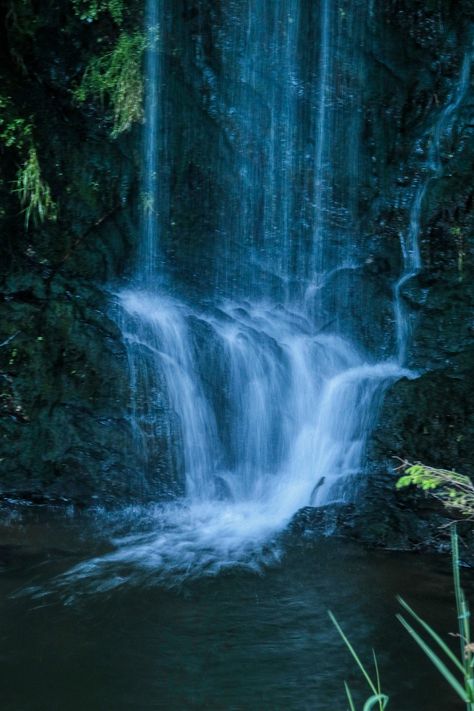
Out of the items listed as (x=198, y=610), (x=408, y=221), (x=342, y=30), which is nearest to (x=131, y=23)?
(x=342, y=30)

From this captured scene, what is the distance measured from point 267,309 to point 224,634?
10.4ft

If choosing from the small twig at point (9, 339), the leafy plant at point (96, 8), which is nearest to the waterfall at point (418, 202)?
the leafy plant at point (96, 8)

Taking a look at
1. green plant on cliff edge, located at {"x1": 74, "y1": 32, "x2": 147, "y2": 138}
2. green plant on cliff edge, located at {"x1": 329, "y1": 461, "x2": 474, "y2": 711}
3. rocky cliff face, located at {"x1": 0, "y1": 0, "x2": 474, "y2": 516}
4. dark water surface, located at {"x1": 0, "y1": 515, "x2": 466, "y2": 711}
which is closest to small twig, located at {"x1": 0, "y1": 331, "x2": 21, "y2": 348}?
rocky cliff face, located at {"x1": 0, "y1": 0, "x2": 474, "y2": 516}

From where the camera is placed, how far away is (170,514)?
612cm

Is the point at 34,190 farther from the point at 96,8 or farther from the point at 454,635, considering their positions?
A: the point at 454,635

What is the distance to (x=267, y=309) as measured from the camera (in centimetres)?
679

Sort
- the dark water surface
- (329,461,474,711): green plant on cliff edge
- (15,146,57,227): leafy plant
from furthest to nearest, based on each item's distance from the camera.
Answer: (15,146,57,227): leafy plant, the dark water surface, (329,461,474,711): green plant on cliff edge

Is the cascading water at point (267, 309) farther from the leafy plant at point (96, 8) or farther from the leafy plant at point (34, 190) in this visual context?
the leafy plant at point (34, 190)

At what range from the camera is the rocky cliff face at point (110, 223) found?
6273 millimetres

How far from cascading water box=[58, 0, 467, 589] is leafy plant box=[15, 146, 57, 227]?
863mm

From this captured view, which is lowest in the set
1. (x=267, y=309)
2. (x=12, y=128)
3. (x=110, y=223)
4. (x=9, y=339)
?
(x=9, y=339)

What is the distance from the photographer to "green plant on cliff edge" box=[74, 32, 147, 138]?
628cm

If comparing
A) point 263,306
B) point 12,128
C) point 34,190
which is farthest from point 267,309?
point 12,128

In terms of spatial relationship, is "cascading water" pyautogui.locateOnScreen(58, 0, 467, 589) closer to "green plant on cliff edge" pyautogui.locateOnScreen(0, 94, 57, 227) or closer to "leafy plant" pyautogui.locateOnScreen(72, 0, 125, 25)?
"leafy plant" pyautogui.locateOnScreen(72, 0, 125, 25)
